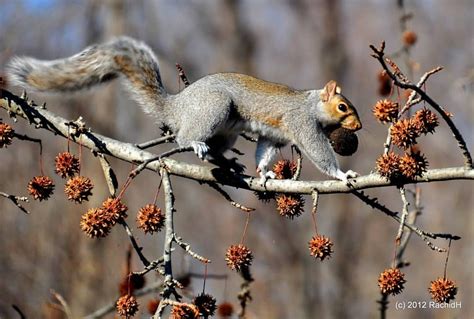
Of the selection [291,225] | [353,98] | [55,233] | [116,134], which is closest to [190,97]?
[55,233]

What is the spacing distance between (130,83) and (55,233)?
4.61 meters

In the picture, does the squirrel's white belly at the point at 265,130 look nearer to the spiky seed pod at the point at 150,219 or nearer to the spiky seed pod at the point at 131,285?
the spiky seed pod at the point at 131,285

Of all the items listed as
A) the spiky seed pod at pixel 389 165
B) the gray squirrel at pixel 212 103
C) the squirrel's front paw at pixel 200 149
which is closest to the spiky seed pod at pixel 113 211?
the spiky seed pod at pixel 389 165

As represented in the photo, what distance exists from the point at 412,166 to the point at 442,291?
38 cm

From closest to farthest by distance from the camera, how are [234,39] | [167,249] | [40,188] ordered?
1. [167,249]
2. [40,188]
3. [234,39]

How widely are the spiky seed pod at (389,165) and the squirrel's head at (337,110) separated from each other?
1471 millimetres

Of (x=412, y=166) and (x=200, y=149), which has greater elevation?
(x=200, y=149)

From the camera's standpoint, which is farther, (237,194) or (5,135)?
(237,194)

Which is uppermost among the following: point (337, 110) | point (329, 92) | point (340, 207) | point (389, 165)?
point (340, 207)

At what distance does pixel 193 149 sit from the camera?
9.98 ft

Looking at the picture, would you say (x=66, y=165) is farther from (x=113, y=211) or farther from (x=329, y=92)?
(x=329, y=92)

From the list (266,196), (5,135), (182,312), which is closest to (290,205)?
(266,196)

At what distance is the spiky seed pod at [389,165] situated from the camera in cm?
229

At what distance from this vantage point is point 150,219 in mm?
2299
